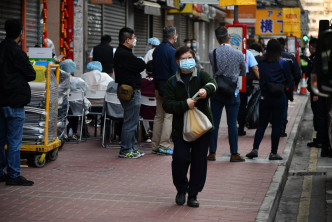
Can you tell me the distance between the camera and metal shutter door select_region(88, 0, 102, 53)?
19.4m

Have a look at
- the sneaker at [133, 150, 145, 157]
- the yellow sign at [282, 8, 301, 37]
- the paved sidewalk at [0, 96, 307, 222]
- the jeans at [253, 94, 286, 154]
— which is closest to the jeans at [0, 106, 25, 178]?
the paved sidewalk at [0, 96, 307, 222]

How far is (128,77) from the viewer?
1073cm

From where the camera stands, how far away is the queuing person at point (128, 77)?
35.2ft

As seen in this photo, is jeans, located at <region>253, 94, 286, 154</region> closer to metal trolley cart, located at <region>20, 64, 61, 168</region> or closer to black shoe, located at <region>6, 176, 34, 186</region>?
metal trolley cart, located at <region>20, 64, 61, 168</region>

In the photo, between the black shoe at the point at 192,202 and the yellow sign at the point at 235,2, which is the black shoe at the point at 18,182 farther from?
the yellow sign at the point at 235,2

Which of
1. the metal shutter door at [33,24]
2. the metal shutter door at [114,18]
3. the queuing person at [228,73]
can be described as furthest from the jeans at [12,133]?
the metal shutter door at [114,18]

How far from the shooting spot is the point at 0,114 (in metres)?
8.44

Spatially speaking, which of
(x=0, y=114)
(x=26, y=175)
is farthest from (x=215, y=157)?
(x=0, y=114)

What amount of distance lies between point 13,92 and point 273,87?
424cm

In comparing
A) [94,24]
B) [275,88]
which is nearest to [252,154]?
[275,88]

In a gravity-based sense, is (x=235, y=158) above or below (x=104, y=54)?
below

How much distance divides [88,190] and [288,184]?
312cm

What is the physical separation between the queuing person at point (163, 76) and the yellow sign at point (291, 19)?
2219cm

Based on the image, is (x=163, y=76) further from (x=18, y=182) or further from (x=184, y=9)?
(x=184, y=9)
